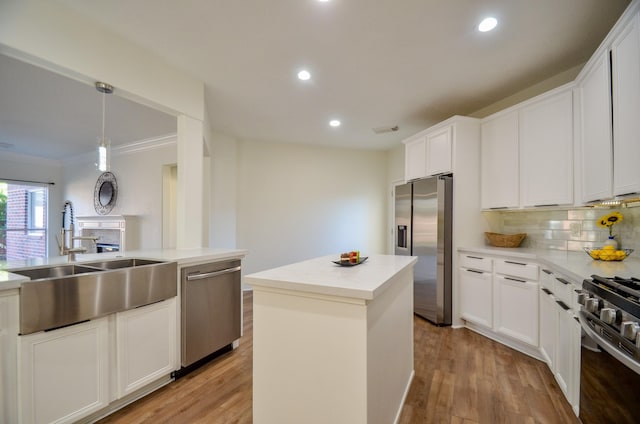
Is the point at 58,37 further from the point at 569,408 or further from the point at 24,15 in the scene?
the point at 569,408

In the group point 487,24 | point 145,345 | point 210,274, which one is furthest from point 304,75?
point 145,345

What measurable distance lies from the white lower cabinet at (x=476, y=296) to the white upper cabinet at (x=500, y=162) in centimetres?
82

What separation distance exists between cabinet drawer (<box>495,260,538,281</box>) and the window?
337 inches

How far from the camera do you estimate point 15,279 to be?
52.4 inches

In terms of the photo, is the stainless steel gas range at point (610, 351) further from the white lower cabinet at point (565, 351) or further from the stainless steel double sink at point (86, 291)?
the stainless steel double sink at point (86, 291)

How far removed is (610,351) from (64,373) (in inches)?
105

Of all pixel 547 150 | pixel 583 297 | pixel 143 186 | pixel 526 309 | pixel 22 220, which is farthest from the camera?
pixel 22 220

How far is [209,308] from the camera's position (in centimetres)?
231

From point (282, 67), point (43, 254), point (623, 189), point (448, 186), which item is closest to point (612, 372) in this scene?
point (623, 189)

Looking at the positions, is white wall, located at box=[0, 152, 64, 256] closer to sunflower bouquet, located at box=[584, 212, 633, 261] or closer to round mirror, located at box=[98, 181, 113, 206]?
round mirror, located at box=[98, 181, 113, 206]

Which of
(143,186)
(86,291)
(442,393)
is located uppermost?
(143,186)

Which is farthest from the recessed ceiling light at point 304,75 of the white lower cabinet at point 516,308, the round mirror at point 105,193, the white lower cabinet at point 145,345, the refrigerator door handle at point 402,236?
the round mirror at point 105,193

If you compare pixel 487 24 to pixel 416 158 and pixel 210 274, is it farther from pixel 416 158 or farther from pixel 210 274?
pixel 210 274

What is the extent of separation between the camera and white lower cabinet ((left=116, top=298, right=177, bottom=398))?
1.73m
